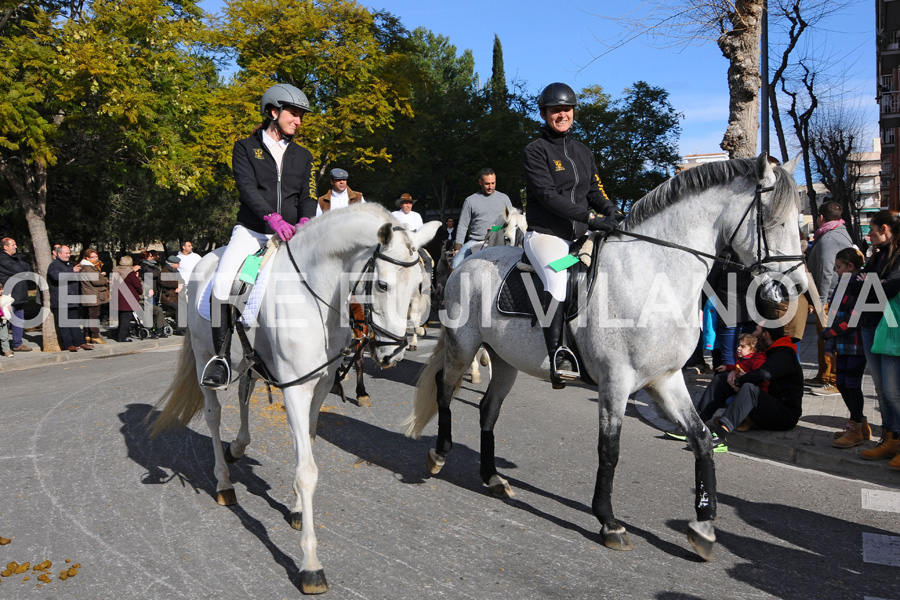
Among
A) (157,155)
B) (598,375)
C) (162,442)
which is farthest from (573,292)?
(157,155)

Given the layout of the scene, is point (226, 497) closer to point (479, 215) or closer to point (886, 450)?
point (886, 450)

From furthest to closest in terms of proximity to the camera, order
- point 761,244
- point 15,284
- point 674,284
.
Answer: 1. point 15,284
2. point 674,284
3. point 761,244

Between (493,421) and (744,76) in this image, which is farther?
(744,76)

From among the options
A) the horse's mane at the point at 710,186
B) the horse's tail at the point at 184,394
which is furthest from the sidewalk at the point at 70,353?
the horse's mane at the point at 710,186

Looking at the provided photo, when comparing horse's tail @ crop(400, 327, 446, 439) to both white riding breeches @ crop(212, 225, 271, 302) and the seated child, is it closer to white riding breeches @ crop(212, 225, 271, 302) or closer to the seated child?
white riding breeches @ crop(212, 225, 271, 302)

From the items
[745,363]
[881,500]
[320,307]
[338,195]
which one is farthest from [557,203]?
Answer: [338,195]

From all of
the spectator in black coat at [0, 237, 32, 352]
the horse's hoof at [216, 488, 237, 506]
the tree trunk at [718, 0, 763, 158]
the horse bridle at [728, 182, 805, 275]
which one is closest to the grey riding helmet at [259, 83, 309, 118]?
the horse's hoof at [216, 488, 237, 506]

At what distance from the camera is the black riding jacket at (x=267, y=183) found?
5160mm

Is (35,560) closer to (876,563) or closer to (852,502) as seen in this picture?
(876,563)

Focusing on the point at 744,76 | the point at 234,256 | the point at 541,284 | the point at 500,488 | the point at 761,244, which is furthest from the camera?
the point at 744,76

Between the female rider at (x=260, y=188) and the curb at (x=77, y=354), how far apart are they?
9.08 metres

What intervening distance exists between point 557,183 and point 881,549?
3.34m

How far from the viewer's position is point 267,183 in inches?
208

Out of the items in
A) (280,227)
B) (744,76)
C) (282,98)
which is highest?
(744,76)
